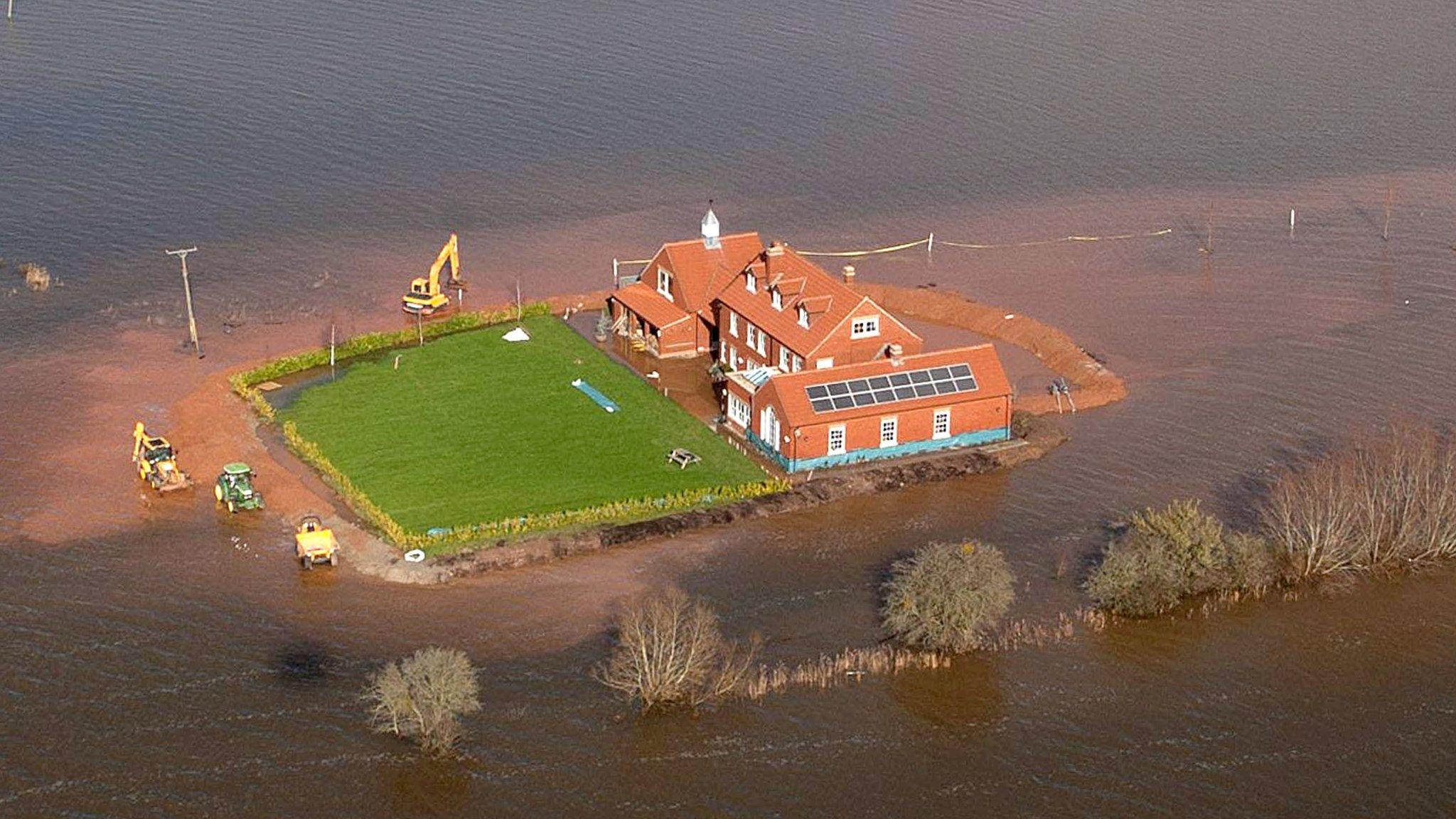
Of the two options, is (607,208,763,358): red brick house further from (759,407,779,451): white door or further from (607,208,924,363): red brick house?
(759,407,779,451): white door

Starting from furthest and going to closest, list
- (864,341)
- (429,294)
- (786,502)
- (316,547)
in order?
(429,294), (864,341), (786,502), (316,547)

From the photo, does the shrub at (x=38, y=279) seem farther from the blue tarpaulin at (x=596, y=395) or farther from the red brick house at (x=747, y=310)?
the blue tarpaulin at (x=596, y=395)

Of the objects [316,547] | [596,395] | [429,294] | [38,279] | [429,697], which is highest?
[38,279]

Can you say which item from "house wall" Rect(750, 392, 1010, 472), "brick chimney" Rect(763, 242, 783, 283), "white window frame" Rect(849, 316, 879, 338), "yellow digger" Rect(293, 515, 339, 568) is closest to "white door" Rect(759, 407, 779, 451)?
"house wall" Rect(750, 392, 1010, 472)

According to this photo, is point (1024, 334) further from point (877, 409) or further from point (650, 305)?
point (650, 305)

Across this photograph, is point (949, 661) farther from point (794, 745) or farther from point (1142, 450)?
point (1142, 450)

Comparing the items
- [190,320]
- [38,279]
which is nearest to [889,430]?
[190,320]
